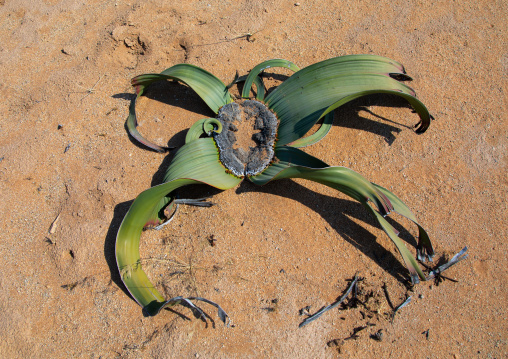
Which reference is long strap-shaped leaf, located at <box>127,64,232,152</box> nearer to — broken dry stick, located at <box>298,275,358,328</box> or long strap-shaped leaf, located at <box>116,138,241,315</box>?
long strap-shaped leaf, located at <box>116,138,241,315</box>

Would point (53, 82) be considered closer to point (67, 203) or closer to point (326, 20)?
point (67, 203)

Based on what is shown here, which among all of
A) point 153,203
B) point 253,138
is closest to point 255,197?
point 253,138

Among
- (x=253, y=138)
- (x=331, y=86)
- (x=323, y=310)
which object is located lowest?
(x=323, y=310)

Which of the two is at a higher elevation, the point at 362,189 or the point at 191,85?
the point at 362,189

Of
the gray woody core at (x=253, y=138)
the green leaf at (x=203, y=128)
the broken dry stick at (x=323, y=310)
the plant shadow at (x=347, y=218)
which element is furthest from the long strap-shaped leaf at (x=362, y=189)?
the green leaf at (x=203, y=128)

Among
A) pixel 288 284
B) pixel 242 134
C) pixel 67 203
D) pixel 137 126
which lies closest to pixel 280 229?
pixel 288 284

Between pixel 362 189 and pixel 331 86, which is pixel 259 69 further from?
pixel 362 189

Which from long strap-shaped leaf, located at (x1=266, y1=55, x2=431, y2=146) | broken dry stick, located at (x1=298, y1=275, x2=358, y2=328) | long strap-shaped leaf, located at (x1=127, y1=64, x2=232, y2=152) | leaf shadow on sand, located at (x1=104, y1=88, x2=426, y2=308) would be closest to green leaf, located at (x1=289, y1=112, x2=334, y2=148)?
long strap-shaped leaf, located at (x1=266, y1=55, x2=431, y2=146)

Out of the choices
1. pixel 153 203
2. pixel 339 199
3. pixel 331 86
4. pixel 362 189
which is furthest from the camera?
pixel 339 199

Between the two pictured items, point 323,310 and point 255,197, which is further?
point 255,197
